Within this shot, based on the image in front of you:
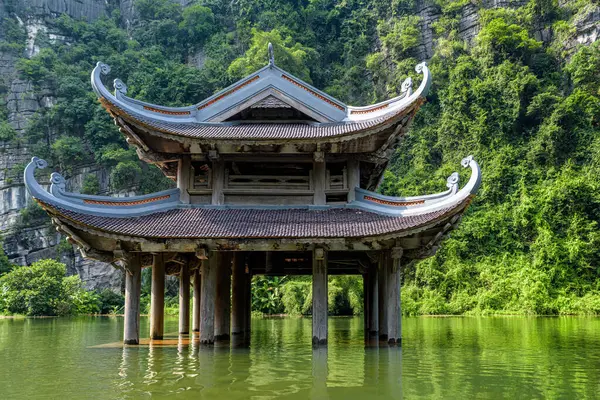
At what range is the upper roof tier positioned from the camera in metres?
14.5

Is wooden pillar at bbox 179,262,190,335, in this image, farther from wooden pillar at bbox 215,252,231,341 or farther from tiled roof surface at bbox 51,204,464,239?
tiled roof surface at bbox 51,204,464,239

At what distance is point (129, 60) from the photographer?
64.1 meters

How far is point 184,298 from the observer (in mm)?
18906

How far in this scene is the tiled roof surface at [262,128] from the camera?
1362cm

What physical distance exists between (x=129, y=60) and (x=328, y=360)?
5916 centimetres

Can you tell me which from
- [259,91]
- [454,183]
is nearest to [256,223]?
[259,91]

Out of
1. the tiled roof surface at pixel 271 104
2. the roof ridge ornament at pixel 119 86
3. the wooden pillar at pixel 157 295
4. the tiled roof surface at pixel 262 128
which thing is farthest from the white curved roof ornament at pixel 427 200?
the roof ridge ornament at pixel 119 86

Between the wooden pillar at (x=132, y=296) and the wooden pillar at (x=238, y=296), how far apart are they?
3.17 metres

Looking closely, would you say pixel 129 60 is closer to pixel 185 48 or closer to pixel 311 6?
pixel 185 48

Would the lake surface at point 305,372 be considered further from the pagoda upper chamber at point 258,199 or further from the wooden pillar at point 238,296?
the wooden pillar at point 238,296

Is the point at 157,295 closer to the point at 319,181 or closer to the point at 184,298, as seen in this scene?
the point at 184,298

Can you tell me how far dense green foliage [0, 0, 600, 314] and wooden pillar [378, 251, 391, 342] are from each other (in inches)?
963

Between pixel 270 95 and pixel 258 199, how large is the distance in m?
2.98

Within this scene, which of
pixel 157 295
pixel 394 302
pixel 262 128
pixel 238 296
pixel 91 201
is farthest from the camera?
pixel 238 296
